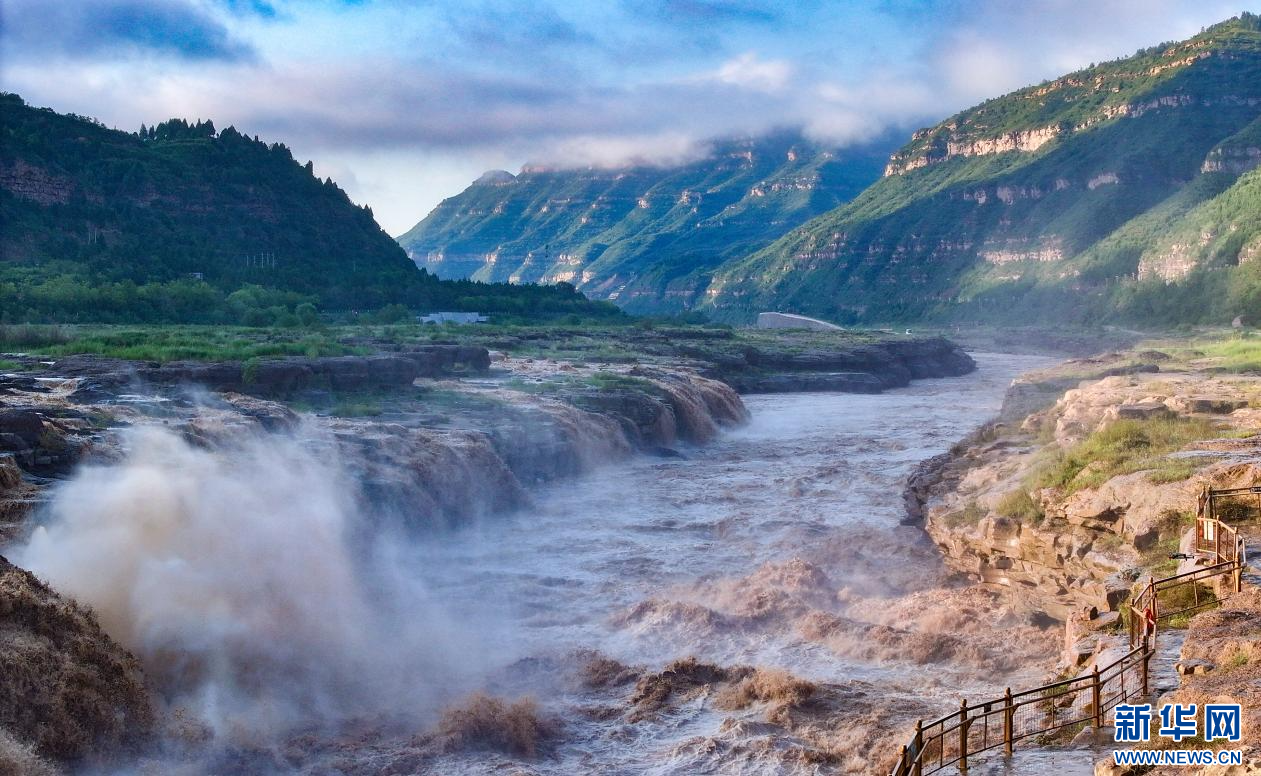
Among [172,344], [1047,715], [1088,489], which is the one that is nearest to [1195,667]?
[1047,715]

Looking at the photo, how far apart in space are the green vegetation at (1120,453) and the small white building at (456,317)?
68863 millimetres

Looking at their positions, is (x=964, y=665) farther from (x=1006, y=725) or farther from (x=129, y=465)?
(x=129, y=465)

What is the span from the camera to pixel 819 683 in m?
19.4

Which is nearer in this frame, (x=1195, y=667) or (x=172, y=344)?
(x=1195, y=667)

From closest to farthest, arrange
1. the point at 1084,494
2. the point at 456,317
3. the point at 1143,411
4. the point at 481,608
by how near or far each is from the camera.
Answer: the point at 1084,494, the point at 481,608, the point at 1143,411, the point at 456,317

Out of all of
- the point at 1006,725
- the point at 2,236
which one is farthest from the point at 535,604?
the point at 2,236

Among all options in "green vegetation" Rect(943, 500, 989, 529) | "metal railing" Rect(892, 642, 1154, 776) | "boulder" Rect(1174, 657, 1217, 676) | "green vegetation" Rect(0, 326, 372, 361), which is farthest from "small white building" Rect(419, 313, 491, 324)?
"boulder" Rect(1174, 657, 1217, 676)

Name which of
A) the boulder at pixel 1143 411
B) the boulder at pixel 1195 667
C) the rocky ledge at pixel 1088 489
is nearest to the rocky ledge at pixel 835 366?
the rocky ledge at pixel 1088 489

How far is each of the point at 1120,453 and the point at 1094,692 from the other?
604 inches

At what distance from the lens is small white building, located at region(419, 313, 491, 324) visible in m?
94.5

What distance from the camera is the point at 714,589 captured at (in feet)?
84.5

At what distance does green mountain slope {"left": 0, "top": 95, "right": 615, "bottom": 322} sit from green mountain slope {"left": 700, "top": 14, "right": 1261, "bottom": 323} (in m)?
58.6

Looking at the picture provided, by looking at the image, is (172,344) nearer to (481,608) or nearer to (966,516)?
(481,608)

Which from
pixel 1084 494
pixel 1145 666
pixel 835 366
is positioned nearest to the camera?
pixel 1145 666
